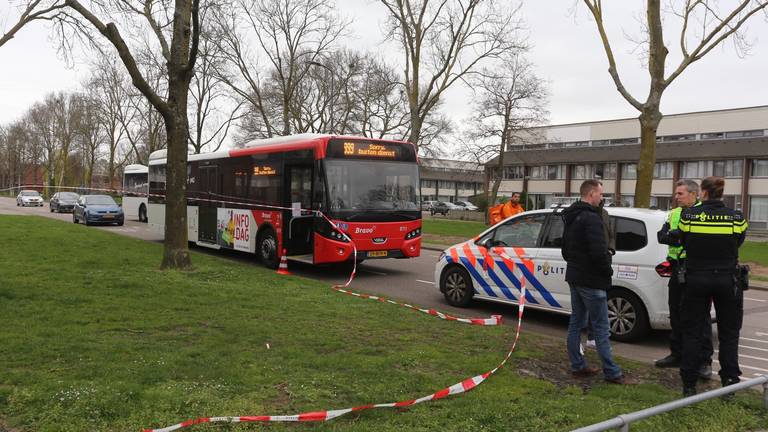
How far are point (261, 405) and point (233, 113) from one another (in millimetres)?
44352

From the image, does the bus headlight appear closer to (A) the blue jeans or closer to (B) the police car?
(B) the police car

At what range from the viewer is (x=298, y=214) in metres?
13.4

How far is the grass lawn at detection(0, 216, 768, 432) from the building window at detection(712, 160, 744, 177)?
175 ft

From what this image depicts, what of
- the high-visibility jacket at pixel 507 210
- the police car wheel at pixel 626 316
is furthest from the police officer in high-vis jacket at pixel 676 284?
the high-visibility jacket at pixel 507 210

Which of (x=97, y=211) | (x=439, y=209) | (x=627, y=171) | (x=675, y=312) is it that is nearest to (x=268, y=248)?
(x=675, y=312)

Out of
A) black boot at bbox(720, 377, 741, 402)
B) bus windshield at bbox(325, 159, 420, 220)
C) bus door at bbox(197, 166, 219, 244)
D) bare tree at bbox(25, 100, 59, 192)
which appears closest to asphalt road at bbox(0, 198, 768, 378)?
bus door at bbox(197, 166, 219, 244)

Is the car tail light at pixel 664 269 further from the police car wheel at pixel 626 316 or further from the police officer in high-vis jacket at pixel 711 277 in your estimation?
the police officer in high-vis jacket at pixel 711 277

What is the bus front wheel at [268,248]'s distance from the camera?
13961 mm

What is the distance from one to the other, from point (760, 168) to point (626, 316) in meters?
52.4

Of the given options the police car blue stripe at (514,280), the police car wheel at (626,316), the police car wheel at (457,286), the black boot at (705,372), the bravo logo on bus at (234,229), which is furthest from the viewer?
the bravo logo on bus at (234,229)

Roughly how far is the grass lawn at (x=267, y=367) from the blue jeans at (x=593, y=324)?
20 centimetres

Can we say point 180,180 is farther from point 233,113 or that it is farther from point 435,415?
point 233,113

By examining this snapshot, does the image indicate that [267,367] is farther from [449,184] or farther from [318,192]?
[449,184]

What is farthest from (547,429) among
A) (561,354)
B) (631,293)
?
(631,293)
